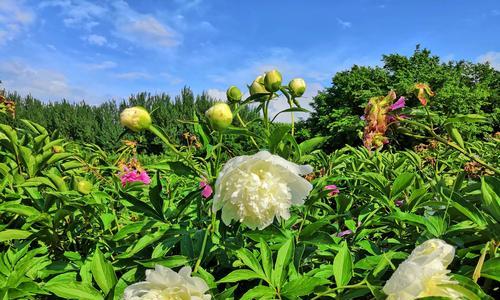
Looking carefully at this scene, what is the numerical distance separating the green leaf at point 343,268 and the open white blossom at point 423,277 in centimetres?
12

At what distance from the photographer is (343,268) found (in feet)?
2.45

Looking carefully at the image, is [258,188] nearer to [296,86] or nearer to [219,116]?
[219,116]

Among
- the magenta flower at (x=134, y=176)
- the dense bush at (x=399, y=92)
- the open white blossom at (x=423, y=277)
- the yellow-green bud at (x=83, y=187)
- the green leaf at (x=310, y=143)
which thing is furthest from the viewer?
the dense bush at (x=399, y=92)

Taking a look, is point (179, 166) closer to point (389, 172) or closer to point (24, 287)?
point (24, 287)

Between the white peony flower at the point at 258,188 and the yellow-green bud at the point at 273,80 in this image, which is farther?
the yellow-green bud at the point at 273,80

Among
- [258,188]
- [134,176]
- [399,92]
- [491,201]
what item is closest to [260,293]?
[258,188]

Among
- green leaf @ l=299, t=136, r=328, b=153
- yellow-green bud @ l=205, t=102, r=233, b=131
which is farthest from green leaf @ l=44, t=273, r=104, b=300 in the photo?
green leaf @ l=299, t=136, r=328, b=153

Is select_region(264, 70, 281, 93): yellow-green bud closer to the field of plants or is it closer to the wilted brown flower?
the field of plants

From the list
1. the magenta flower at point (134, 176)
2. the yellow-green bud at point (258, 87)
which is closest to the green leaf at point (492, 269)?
the yellow-green bud at point (258, 87)

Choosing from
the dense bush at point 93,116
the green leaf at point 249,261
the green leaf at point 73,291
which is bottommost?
the green leaf at point 73,291

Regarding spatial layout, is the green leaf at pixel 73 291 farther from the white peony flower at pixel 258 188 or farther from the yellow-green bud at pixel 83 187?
the yellow-green bud at pixel 83 187

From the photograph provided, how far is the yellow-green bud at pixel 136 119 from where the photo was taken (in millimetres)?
843

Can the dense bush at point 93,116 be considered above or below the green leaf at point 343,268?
above

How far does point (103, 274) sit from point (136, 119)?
11.0 inches
